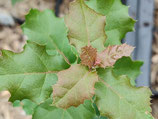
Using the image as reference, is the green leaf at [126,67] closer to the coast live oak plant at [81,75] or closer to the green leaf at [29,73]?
the coast live oak plant at [81,75]

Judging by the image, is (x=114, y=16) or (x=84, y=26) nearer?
(x=84, y=26)

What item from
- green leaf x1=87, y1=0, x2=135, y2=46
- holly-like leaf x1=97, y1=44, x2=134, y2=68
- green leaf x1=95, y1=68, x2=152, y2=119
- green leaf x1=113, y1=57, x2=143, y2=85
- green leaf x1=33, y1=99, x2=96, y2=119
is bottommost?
green leaf x1=33, y1=99, x2=96, y2=119

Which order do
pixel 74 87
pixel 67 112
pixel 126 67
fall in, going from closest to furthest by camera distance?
pixel 74 87 → pixel 67 112 → pixel 126 67

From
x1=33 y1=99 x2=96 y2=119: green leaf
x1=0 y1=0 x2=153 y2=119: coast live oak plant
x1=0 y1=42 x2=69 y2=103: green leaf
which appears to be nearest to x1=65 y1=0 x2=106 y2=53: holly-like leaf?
x1=0 y1=0 x2=153 y2=119: coast live oak plant

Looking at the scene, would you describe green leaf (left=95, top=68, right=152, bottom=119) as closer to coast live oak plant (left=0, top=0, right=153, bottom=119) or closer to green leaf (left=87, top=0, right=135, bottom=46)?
coast live oak plant (left=0, top=0, right=153, bottom=119)

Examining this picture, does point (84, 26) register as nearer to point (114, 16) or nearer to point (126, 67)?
point (114, 16)

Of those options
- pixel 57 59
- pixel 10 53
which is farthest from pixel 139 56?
pixel 10 53

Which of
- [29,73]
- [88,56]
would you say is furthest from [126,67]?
[29,73]
